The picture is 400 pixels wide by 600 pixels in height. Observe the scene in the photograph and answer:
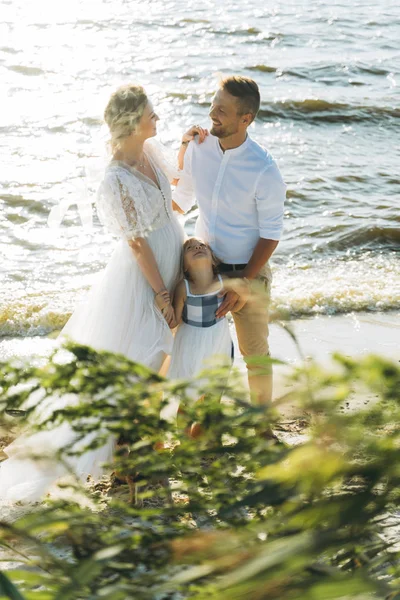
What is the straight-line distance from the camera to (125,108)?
420cm

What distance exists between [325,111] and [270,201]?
41.4 ft

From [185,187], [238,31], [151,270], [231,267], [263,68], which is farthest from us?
[238,31]

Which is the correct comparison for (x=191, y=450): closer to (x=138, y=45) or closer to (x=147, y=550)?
(x=147, y=550)

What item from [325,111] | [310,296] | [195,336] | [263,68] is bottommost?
[310,296]

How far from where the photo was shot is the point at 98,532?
0.82 metres

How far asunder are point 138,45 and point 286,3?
302 inches

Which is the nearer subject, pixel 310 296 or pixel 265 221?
pixel 265 221

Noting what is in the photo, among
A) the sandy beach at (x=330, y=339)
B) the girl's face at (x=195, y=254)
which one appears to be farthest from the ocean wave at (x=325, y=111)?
the girl's face at (x=195, y=254)

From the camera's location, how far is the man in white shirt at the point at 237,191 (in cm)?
449

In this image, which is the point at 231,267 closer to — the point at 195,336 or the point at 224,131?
the point at 195,336

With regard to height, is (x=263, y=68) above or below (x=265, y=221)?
below

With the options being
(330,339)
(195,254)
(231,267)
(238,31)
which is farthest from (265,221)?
(238,31)

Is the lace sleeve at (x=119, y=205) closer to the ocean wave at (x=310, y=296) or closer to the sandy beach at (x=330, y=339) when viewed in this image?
the sandy beach at (x=330, y=339)

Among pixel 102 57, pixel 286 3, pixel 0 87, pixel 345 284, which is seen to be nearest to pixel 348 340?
pixel 345 284
